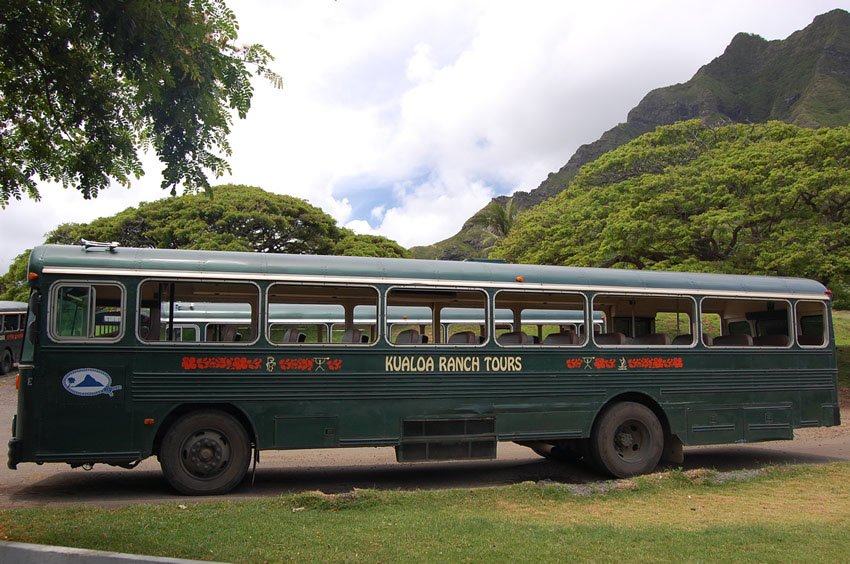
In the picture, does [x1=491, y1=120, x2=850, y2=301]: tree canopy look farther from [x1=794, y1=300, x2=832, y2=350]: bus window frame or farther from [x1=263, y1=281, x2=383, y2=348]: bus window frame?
[x1=263, y1=281, x2=383, y2=348]: bus window frame

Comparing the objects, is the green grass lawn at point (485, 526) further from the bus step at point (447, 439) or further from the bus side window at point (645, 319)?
the bus side window at point (645, 319)

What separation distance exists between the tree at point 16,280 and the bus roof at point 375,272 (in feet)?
81.8

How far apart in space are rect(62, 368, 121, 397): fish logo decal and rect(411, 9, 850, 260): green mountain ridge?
54.3 m

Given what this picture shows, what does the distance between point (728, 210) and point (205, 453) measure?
677 inches

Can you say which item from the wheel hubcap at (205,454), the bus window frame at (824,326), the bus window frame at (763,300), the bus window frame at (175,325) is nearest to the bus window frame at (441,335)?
the bus window frame at (175,325)

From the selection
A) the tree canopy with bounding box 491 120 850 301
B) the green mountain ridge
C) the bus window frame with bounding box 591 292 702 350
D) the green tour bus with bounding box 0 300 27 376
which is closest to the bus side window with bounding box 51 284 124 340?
the bus window frame with bounding box 591 292 702 350

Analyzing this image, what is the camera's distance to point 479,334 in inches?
384

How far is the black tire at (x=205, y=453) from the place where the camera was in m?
8.20

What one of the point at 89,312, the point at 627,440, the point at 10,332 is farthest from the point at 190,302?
the point at 10,332

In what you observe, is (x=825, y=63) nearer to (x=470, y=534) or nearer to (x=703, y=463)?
(x=703, y=463)

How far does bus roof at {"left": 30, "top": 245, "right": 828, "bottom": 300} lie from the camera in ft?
26.9

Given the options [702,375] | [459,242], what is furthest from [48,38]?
[459,242]

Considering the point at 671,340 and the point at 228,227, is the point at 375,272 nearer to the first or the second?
the point at 671,340

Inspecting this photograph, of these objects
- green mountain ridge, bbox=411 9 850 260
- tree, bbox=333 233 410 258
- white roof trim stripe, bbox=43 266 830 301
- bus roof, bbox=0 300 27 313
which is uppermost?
green mountain ridge, bbox=411 9 850 260
